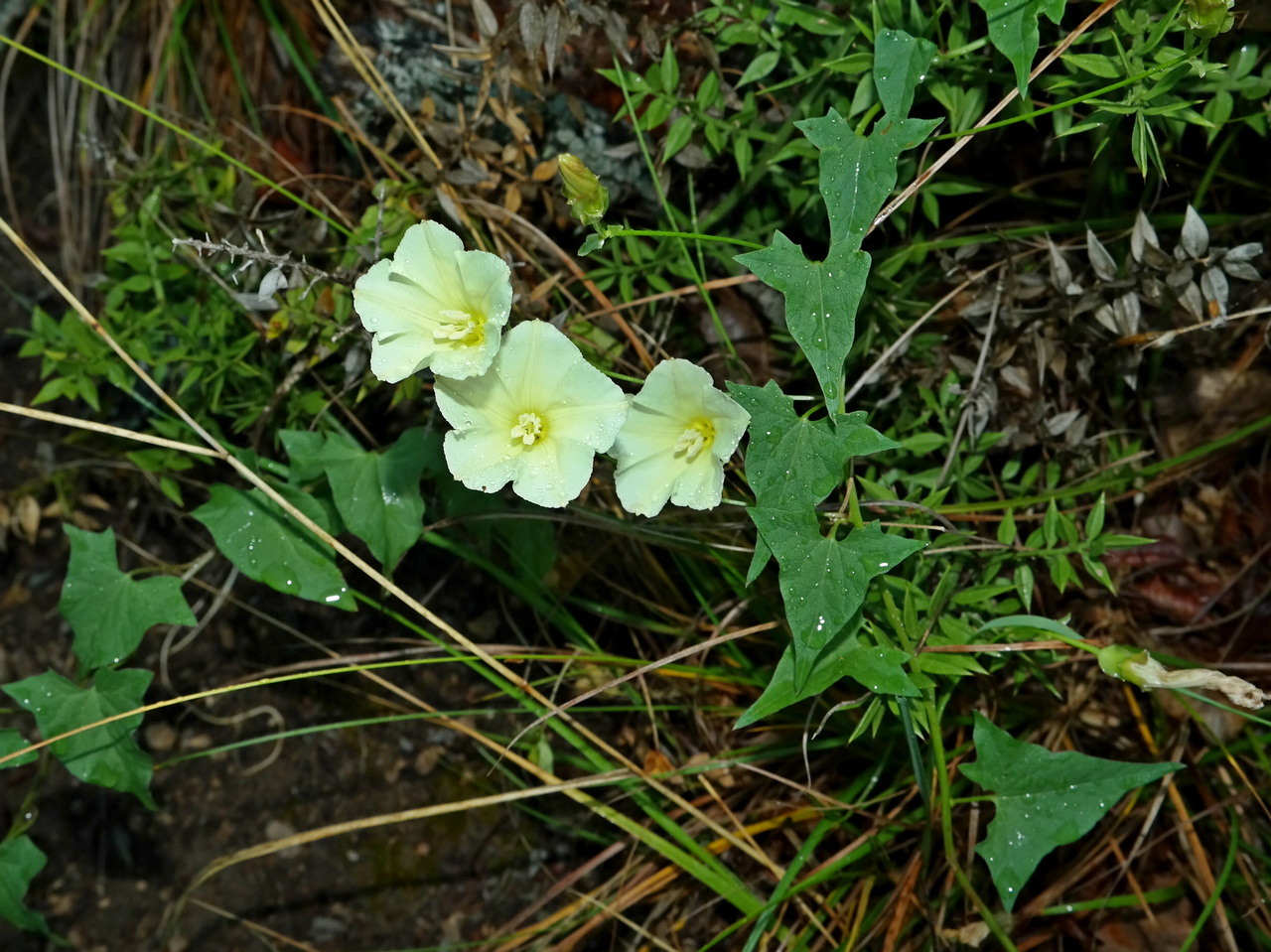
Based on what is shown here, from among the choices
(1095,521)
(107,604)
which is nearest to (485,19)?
(107,604)

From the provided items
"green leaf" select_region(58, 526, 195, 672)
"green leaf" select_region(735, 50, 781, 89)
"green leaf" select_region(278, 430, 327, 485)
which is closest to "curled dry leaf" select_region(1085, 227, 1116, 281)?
"green leaf" select_region(735, 50, 781, 89)

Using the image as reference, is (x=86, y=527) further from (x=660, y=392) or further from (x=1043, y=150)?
(x=1043, y=150)

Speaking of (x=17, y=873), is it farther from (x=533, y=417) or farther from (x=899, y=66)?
(x=899, y=66)

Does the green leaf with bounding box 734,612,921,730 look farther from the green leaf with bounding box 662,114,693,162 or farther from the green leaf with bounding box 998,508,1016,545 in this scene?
the green leaf with bounding box 662,114,693,162

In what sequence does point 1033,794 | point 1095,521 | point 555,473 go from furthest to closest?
1. point 1095,521
2. point 1033,794
3. point 555,473

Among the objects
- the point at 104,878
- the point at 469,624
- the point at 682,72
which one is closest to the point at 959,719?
the point at 469,624

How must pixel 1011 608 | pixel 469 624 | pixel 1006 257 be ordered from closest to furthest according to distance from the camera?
pixel 1011 608, pixel 1006 257, pixel 469 624
